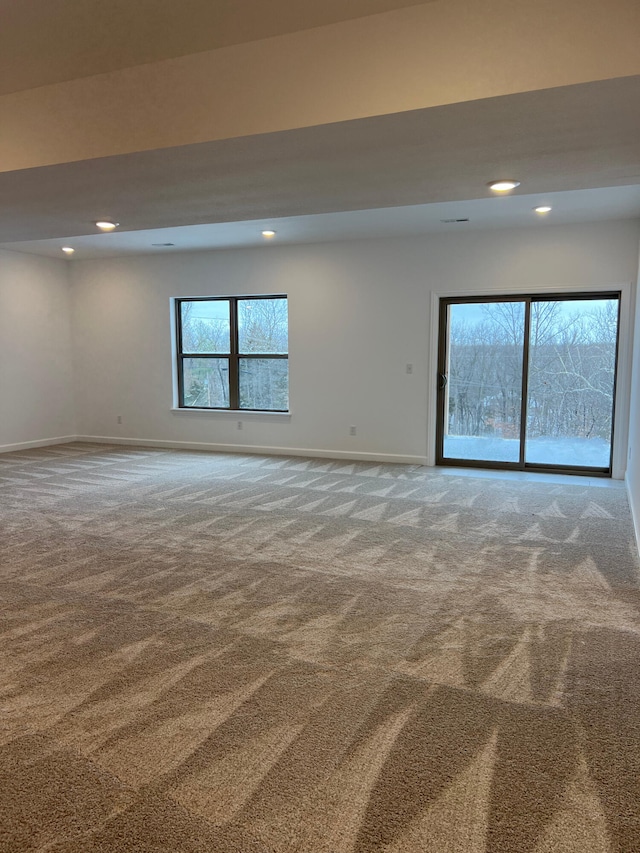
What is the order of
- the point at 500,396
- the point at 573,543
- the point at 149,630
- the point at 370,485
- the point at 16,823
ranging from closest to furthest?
the point at 16,823 < the point at 149,630 < the point at 573,543 < the point at 370,485 < the point at 500,396

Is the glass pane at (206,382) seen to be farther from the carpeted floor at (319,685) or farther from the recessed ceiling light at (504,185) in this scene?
the recessed ceiling light at (504,185)

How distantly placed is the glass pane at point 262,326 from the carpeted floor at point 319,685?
3.42 meters

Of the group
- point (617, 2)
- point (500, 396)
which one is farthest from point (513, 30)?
point (500, 396)

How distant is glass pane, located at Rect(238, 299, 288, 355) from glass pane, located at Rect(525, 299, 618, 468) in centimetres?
303

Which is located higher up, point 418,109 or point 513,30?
point 513,30

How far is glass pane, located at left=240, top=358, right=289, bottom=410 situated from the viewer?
7168mm

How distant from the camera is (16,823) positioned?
4.86 feet

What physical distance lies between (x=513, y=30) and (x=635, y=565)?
9.64 ft

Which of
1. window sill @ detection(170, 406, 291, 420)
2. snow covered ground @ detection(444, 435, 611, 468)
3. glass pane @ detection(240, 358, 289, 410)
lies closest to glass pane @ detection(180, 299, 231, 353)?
glass pane @ detection(240, 358, 289, 410)

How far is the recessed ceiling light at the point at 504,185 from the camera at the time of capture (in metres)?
3.15

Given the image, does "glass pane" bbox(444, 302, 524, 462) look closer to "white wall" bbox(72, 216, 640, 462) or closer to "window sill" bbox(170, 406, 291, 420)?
"white wall" bbox(72, 216, 640, 462)

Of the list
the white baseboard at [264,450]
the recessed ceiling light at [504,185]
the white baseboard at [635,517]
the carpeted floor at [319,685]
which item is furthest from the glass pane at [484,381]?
the recessed ceiling light at [504,185]

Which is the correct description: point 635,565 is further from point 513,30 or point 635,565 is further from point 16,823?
point 16,823

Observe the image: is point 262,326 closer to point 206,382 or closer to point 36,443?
point 206,382
